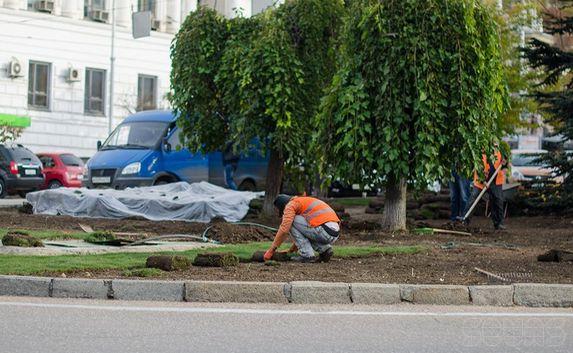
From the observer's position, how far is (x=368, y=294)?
10.3 meters

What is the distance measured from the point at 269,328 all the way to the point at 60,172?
104 ft

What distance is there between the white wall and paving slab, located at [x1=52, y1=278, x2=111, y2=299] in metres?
39.5

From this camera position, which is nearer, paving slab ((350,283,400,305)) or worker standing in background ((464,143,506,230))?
paving slab ((350,283,400,305))

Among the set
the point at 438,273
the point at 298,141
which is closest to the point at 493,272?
the point at 438,273

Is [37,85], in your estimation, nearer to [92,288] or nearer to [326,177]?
[326,177]

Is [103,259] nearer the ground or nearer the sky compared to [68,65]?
nearer the ground

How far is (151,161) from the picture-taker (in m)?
26.4

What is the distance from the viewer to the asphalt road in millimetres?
7660

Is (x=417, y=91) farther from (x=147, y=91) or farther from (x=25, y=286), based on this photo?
(x=147, y=91)

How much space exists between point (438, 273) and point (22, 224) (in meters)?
9.29

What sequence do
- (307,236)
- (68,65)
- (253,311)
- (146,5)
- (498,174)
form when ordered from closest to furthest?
1. (253,311)
2. (307,236)
3. (498,174)
4. (68,65)
5. (146,5)

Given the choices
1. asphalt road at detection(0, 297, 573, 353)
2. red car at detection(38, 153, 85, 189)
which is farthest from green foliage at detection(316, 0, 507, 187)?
red car at detection(38, 153, 85, 189)

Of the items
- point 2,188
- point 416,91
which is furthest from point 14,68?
point 416,91

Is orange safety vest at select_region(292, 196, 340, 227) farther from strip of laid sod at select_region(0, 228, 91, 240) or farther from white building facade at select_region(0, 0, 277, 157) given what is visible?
white building facade at select_region(0, 0, 277, 157)
